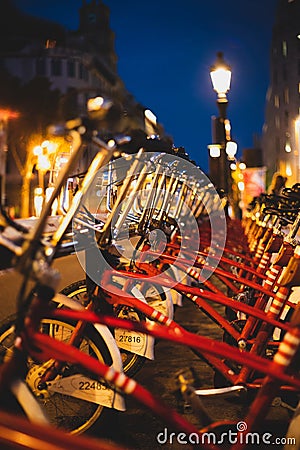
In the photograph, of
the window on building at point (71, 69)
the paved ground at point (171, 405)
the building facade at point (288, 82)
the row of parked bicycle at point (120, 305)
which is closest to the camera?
the row of parked bicycle at point (120, 305)

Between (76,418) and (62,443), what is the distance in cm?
183

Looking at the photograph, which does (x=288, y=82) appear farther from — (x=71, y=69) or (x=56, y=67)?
(x=56, y=67)

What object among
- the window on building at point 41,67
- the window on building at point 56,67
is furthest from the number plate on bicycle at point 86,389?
the window on building at point 56,67

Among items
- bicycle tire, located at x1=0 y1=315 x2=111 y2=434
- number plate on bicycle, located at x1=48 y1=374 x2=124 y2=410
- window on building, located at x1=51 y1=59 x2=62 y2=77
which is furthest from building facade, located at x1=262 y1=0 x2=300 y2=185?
window on building, located at x1=51 y1=59 x2=62 y2=77

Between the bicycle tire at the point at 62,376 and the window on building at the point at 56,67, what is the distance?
65.2 m

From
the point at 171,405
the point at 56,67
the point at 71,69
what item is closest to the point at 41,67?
the point at 56,67

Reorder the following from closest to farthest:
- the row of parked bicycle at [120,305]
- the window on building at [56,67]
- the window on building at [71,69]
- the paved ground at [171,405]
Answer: the row of parked bicycle at [120,305] < the paved ground at [171,405] < the window on building at [56,67] < the window on building at [71,69]

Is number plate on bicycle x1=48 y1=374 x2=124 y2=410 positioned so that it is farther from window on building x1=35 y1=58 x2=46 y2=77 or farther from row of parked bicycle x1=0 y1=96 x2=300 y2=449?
window on building x1=35 y1=58 x2=46 y2=77

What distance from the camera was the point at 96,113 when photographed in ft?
8.11

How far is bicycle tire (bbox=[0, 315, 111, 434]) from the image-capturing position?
11.2 feet

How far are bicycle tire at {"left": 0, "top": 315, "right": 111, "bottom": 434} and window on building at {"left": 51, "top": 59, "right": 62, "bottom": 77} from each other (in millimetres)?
65202

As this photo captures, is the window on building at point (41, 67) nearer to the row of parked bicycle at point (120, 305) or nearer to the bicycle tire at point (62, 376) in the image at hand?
the row of parked bicycle at point (120, 305)

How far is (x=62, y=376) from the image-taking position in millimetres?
3510

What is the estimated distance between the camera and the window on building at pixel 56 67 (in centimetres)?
6619
